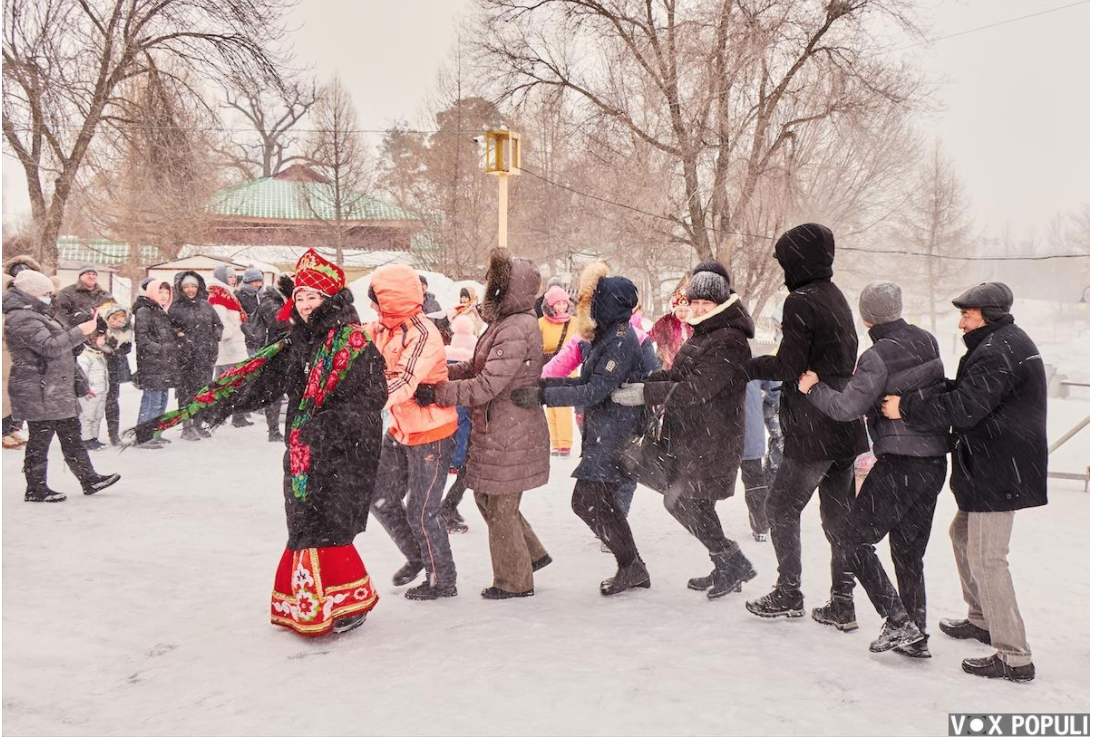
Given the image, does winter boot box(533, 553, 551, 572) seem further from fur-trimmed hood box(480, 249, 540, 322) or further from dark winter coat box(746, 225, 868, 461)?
dark winter coat box(746, 225, 868, 461)

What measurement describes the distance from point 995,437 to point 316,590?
319cm

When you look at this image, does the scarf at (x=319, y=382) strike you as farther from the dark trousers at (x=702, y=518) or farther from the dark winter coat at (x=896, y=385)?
the dark winter coat at (x=896, y=385)

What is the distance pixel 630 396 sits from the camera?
4.61 metres

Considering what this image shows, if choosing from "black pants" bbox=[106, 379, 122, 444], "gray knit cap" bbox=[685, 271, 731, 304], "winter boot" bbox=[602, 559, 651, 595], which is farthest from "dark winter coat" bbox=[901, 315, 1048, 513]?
"black pants" bbox=[106, 379, 122, 444]

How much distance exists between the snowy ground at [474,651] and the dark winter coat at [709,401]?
77 cm

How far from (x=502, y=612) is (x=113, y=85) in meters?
13.4

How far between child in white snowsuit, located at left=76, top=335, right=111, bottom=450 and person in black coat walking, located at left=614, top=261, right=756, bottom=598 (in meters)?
6.60

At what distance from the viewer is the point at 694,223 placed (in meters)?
17.5

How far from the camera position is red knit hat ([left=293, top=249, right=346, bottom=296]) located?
4.11 metres

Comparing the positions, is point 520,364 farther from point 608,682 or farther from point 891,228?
point 891,228

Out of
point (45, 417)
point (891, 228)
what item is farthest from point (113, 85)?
point (891, 228)

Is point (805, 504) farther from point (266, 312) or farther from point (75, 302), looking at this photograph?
point (75, 302)

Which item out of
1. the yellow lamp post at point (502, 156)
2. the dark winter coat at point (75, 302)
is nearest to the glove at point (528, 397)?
the dark winter coat at point (75, 302)

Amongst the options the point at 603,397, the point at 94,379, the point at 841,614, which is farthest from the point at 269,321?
the point at 841,614
